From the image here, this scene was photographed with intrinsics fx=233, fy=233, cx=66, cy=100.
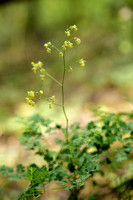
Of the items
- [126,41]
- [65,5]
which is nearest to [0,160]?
[126,41]

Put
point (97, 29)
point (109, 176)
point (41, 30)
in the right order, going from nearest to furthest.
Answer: point (109, 176) → point (97, 29) → point (41, 30)

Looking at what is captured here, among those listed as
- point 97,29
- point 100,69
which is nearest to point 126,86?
point 100,69

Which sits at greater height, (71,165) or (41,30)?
(41,30)

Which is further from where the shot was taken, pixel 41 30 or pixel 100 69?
pixel 41 30

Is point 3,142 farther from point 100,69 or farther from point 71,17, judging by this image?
point 71,17

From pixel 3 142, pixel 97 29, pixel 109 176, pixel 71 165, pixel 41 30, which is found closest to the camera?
pixel 71 165

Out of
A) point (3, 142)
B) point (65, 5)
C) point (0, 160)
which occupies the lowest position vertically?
point (0, 160)

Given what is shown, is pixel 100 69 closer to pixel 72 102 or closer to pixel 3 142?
pixel 72 102
